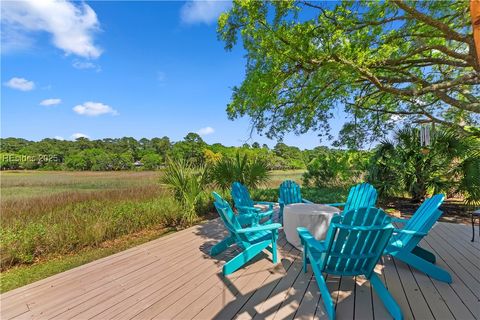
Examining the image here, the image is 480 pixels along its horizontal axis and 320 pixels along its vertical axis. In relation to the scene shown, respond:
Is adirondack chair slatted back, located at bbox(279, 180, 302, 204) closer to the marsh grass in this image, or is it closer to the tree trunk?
the marsh grass

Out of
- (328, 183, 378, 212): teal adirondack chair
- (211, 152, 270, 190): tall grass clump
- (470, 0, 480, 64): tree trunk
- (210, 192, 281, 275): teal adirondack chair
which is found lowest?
(210, 192, 281, 275): teal adirondack chair

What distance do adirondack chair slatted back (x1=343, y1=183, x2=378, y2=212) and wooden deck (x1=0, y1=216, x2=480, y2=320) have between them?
1.10m

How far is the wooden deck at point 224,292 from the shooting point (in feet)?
6.85

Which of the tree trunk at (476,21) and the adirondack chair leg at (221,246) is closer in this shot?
the tree trunk at (476,21)

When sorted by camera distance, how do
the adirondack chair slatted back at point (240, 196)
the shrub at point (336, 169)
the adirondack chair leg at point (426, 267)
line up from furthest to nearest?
1. the shrub at point (336, 169)
2. the adirondack chair slatted back at point (240, 196)
3. the adirondack chair leg at point (426, 267)

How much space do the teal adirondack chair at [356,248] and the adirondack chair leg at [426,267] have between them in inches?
32.3

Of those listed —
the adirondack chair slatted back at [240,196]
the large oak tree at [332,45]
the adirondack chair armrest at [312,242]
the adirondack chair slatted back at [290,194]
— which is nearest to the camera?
the adirondack chair armrest at [312,242]

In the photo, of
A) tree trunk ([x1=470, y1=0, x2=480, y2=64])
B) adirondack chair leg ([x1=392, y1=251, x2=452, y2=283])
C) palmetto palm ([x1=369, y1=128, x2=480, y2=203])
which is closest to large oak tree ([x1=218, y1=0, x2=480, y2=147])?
palmetto palm ([x1=369, y1=128, x2=480, y2=203])

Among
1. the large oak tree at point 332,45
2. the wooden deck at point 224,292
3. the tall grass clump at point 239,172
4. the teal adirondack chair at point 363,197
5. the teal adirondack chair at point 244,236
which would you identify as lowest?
the wooden deck at point 224,292

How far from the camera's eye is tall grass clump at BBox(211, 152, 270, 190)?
21.6 feet

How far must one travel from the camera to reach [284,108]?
791cm

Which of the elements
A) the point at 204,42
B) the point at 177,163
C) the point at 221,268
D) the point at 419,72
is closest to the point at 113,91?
the point at 204,42

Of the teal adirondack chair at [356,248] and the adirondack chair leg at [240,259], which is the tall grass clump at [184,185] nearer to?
the adirondack chair leg at [240,259]

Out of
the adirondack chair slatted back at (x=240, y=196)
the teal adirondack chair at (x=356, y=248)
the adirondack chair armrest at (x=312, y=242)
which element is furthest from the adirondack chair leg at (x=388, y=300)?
the adirondack chair slatted back at (x=240, y=196)
